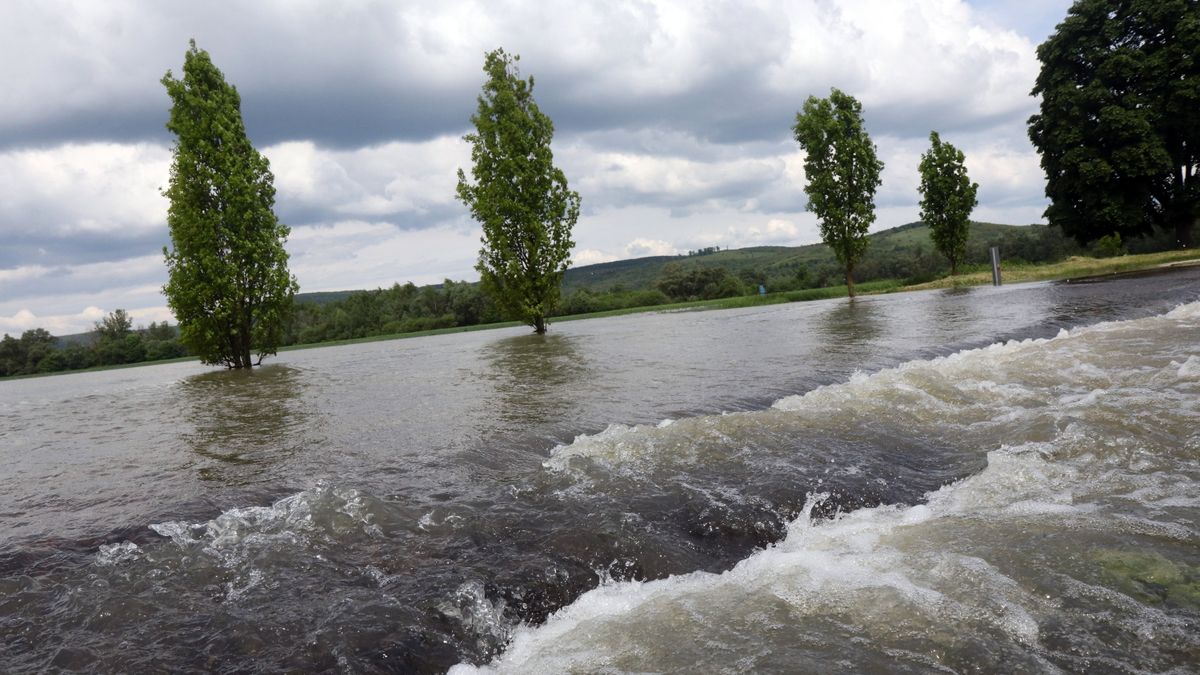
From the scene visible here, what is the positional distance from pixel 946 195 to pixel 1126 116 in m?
11.6

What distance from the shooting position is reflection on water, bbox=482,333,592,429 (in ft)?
28.2

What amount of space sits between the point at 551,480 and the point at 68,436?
9.39 metres

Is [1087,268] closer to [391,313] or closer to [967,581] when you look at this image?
[967,581]

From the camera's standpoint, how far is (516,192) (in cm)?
2692

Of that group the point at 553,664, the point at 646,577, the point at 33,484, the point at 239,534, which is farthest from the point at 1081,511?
the point at 33,484

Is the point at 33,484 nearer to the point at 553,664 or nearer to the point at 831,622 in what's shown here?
the point at 553,664

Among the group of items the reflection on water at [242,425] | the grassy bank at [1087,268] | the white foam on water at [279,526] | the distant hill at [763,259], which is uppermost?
the distant hill at [763,259]

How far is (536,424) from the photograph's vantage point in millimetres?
7828

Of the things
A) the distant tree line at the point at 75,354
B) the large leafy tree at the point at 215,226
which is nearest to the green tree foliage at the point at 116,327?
the distant tree line at the point at 75,354

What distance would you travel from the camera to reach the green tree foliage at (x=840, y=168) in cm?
3847

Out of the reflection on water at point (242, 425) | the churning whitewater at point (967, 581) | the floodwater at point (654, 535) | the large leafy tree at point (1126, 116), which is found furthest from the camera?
the large leafy tree at point (1126, 116)

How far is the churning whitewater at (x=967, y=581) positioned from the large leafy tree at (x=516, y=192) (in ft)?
71.1

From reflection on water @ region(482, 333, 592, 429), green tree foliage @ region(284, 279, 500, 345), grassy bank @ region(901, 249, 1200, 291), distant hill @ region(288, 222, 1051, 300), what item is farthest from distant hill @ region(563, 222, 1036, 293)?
reflection on water @ region(482, 333, 592, 429)

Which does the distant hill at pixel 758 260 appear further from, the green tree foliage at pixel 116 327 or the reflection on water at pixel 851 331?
the reflection on water at pixel 851 331
